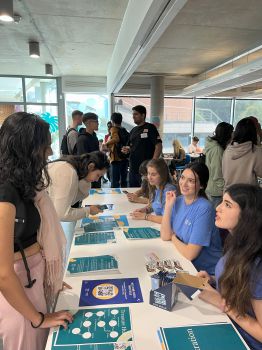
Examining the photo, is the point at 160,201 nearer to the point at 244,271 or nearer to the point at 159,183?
the point at 159,183

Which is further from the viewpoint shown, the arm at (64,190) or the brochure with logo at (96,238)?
the arm at (64,190)

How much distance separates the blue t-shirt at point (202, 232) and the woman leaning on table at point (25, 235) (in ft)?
2.72

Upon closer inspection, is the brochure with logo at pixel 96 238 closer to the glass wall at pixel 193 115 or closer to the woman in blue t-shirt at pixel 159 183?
the woman in blue t-shirt at pixel 159 183

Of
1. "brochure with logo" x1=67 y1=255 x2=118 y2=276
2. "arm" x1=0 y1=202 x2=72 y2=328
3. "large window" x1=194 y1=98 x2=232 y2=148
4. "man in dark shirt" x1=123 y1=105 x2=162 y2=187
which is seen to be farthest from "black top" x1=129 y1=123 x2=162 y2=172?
"large window" x1=194 y1=98 x2=232 y2=148

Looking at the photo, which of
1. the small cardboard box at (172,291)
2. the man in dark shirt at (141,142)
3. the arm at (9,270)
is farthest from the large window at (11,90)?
the small cardboard box at (172,291)

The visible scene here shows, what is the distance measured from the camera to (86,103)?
8289mm

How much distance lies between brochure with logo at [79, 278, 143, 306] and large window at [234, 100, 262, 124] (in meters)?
9.19

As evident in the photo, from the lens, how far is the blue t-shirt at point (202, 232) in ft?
5.09

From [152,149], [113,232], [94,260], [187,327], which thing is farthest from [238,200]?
[152,149]

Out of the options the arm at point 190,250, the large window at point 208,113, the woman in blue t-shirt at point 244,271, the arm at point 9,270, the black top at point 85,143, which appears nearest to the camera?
the arm at point 9,270

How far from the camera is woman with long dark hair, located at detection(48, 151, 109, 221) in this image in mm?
1837

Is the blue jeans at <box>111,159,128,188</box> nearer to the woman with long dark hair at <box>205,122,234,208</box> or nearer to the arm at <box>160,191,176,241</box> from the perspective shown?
the woman with long dark hair at <box>205,122,234,208</box>

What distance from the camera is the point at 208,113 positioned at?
9125mm

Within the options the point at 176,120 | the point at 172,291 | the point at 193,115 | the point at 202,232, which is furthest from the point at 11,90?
the point at 172,291
